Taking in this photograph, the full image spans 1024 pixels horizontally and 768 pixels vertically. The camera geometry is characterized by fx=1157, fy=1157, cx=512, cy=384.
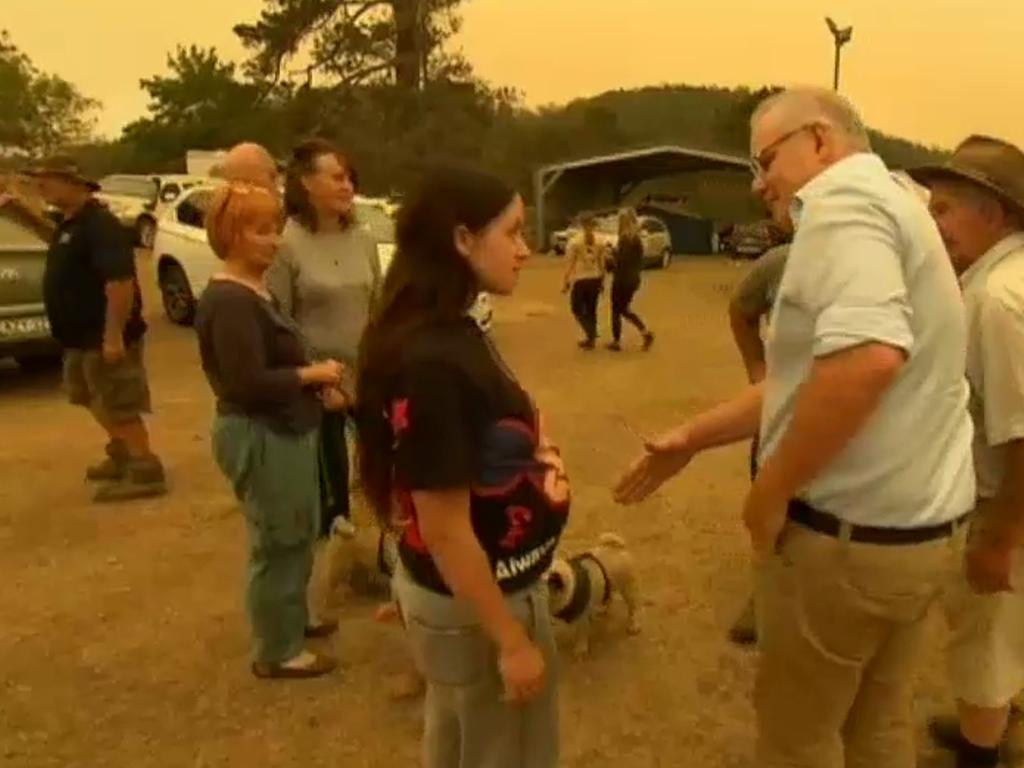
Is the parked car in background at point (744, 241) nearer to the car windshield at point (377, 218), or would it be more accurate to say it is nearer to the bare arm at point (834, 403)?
the car windshield at point (377, 218)

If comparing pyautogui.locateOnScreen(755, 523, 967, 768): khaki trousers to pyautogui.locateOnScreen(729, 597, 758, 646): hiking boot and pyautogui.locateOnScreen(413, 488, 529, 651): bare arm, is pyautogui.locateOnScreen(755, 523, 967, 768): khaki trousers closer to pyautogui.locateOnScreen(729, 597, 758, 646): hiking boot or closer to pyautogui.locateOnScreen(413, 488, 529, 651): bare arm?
pyautogui.locateOnScreen(413, 488, 529, 651): bare arm

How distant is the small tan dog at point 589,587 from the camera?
3.95m

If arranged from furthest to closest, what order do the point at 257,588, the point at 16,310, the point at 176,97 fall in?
the point at 176,97 → the point at 16,310 → the point at 257,588

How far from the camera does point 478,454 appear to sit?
A: 2.17 meters

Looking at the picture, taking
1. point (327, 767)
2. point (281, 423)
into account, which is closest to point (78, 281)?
point (281, 423)

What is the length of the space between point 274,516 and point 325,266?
0.95 meters

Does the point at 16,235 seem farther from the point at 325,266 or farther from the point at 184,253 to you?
the point at 325,266

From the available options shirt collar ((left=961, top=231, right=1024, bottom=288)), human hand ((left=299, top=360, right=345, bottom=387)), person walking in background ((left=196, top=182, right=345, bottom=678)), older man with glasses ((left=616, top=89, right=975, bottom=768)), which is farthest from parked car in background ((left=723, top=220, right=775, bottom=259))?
older man with glasses ((left=616, top=89, right=975, bottom=768))

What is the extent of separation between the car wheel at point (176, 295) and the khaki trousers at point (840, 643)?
11689 millimetres

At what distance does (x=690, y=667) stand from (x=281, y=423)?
5.71 ft

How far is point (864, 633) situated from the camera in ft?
7.50

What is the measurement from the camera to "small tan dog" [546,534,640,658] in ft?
13.0

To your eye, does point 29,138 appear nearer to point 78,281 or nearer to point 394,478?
point 78,281

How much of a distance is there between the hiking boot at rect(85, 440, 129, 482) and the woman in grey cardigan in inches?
106
